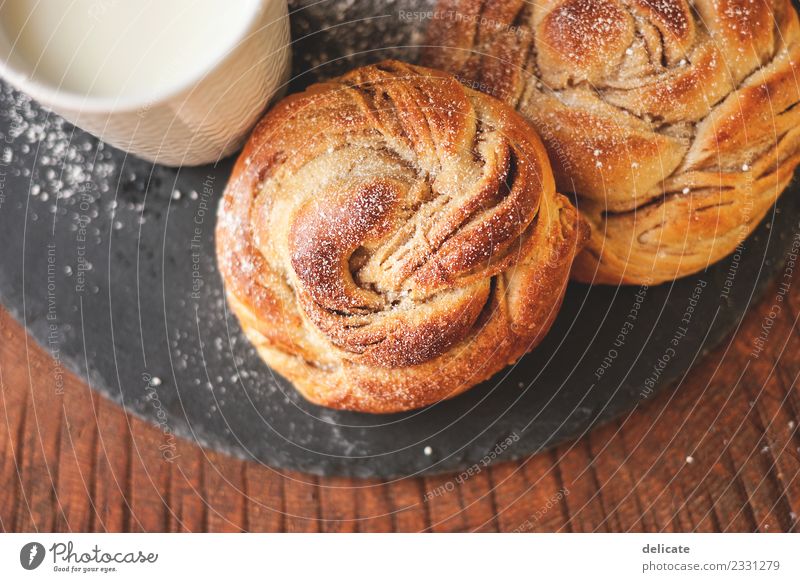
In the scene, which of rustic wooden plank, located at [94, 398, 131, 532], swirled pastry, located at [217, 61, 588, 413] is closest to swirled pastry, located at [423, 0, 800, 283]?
swirled pastry, located at [217, 61, 588, 413]

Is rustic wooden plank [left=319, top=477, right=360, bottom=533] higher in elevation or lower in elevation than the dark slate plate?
lower

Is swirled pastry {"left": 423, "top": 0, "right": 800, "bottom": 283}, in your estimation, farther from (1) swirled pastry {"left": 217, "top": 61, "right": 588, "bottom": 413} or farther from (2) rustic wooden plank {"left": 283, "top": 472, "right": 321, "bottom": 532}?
(2) rustic wooden plank {"left": 283, "top": 472, "right": 321, "bottom": 532}

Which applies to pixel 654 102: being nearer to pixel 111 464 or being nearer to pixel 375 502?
pixel 375 502

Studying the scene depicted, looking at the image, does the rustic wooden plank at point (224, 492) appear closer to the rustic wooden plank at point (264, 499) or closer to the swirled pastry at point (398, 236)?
the rustic wooden plank at point (264, 499)
